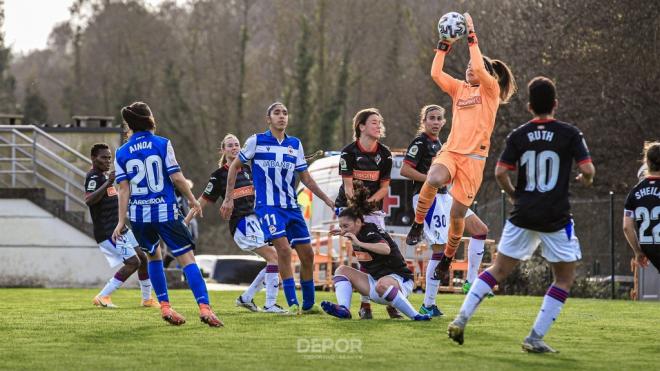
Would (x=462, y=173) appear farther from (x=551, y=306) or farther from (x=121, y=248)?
(x=121, y=248)

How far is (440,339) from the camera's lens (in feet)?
33.4

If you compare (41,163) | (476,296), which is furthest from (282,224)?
(41,163)

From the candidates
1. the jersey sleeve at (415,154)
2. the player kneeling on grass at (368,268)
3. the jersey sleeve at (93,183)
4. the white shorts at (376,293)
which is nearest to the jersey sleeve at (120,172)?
the player kneeling on grass at (368,268)

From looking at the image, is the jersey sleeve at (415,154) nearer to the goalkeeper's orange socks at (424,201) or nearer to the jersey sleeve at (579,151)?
the goalkeeper's orange socks at (424,201)

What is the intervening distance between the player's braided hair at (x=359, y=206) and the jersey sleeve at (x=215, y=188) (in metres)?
2.82

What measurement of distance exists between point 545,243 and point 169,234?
365 centimetres

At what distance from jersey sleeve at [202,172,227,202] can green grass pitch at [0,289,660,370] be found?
4.72 ft

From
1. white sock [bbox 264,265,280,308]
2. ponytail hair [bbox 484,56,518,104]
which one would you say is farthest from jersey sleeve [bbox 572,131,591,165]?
white sock [bbox 264,265,280,308]

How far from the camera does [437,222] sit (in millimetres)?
13250

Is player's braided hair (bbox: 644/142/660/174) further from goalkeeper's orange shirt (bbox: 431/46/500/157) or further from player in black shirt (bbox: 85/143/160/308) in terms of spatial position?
player in black shirt (bbox: 85/143/160/308)

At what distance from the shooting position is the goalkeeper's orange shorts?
11.9 m

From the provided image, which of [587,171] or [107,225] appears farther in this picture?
[107,225]

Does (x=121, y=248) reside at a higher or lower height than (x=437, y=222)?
lower

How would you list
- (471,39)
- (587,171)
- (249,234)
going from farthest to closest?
(249,234), (471,39), (587,171)
